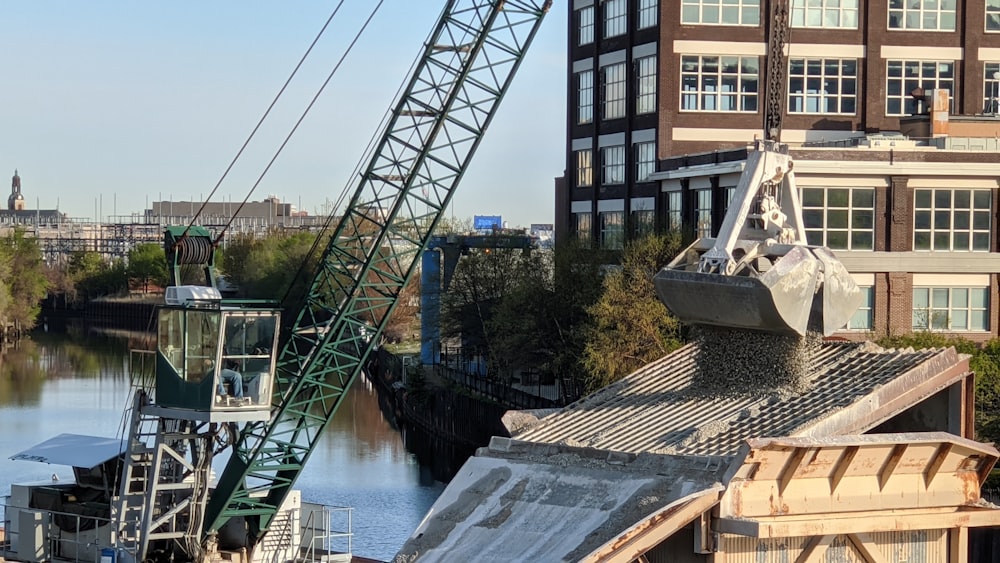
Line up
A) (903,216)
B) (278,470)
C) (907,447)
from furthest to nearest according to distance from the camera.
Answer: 1. (903,216)
2. (278,470)
3. (907,447)

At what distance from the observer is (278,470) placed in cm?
4125

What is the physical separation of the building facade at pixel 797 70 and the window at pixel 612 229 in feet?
1.37

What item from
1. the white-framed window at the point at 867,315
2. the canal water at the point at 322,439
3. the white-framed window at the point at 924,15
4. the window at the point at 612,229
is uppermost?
the white-framed window at the point at 924,15

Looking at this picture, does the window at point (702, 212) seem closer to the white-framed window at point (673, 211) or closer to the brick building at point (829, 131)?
the brick building at point (829, 131)

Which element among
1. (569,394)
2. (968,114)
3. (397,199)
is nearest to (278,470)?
(397,199)

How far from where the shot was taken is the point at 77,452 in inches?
1409

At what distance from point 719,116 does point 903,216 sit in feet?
41.0

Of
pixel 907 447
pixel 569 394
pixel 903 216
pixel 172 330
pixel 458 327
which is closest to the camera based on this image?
pixel 907 447

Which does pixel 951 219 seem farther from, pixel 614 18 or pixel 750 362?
pixel 750 362

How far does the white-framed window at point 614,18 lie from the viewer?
6675 centimetres

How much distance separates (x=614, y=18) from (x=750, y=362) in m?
44.1

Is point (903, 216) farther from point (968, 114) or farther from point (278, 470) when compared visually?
point (278, 470)

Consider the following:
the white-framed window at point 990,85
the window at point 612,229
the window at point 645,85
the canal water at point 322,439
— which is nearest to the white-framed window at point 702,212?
the window at point 612,229

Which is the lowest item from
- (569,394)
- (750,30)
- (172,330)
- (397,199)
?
A: (569,394)
